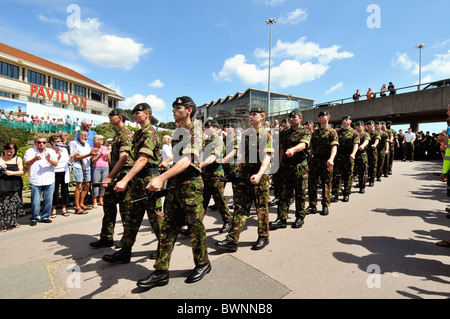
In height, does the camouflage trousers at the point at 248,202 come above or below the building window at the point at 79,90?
below

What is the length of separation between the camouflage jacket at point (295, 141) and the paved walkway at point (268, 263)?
130 cm

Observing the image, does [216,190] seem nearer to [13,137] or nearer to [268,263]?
[268,263]

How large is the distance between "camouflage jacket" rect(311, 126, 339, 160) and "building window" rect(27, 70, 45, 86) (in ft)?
142

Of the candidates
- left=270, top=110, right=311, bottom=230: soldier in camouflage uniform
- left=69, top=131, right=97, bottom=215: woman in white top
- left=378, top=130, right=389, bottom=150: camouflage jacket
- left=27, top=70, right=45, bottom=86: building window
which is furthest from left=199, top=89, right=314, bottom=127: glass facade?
left=270, top=110, right=311, bottom=230: soldier in camouflage uniform

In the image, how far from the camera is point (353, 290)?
2416 mm

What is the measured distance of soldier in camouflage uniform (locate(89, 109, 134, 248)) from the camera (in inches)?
130

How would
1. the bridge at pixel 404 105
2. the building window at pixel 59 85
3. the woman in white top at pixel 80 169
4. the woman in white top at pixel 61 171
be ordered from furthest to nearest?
the building window at pixel 59 85
the bridge at pixel 404 105
the woman in white top at pixel 80 169
the woman in white top at pixel 61 171

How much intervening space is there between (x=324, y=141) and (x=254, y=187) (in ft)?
8.14

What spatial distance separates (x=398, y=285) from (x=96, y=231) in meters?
4.75

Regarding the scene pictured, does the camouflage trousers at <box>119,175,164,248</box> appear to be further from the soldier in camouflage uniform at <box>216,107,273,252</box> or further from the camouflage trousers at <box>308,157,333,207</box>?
the camouflage trousers at <box>308,157,333,207</box>

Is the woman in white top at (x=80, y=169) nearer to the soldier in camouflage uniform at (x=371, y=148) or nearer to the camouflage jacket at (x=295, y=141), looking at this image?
the camouflage jacket at (x=295, y=141)

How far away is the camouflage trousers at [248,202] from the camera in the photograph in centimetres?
339

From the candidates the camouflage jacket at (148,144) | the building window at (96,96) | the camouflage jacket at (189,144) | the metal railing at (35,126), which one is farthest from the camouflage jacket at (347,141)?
the building window at (96,96)

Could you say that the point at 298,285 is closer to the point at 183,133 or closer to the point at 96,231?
the point at 183,133
